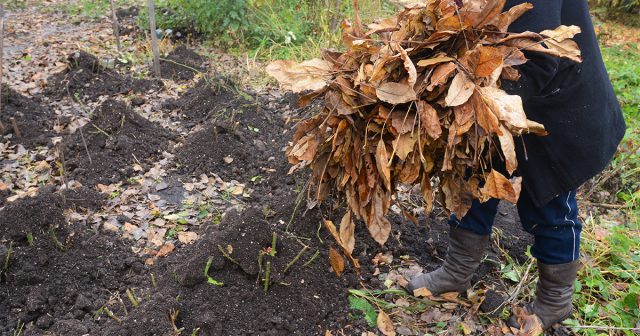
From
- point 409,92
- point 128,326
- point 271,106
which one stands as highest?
point 409,92

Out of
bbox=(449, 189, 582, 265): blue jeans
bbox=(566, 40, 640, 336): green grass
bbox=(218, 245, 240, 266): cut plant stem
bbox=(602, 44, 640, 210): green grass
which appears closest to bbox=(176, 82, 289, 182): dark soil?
bbox=(218, 245, 240, 266): cut plant stem

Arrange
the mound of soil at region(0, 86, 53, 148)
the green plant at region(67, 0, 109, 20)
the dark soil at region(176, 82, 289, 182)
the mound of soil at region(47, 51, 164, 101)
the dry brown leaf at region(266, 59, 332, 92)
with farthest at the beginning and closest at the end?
the green plant at region(67, 0, 109, 20) < the mound of soil at region(47, 51, 164, 101) < the mound of soil at region(0, 86, 53, 148) < the dark soil at region(176, 82, 289, 182) < the dry brown leaf at region(266, 59, 332, 92)

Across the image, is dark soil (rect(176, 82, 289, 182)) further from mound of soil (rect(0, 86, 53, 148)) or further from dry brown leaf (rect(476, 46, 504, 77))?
dry brown leaf (rect(476, 46, 504, 77))

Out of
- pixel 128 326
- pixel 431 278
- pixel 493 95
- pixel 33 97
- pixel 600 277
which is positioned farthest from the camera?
pixel 33 97

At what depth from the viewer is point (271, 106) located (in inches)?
192

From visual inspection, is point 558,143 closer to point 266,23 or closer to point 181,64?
point 181,64

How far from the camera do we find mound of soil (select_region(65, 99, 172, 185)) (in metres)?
3.64

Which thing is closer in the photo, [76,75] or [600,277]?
[600,277]

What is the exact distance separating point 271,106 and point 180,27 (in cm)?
244

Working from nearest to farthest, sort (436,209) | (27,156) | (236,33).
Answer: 1. (436,209)
2. (27,156)
3. (236,33)

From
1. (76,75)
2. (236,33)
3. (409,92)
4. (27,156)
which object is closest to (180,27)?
(236,33)

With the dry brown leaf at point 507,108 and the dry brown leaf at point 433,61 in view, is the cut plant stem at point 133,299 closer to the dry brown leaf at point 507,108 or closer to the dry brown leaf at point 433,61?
the dry brown leaf at point 433,61

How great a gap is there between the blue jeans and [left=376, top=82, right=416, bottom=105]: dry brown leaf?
86cm

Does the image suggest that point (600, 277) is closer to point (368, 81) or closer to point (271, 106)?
point (368, 81)
